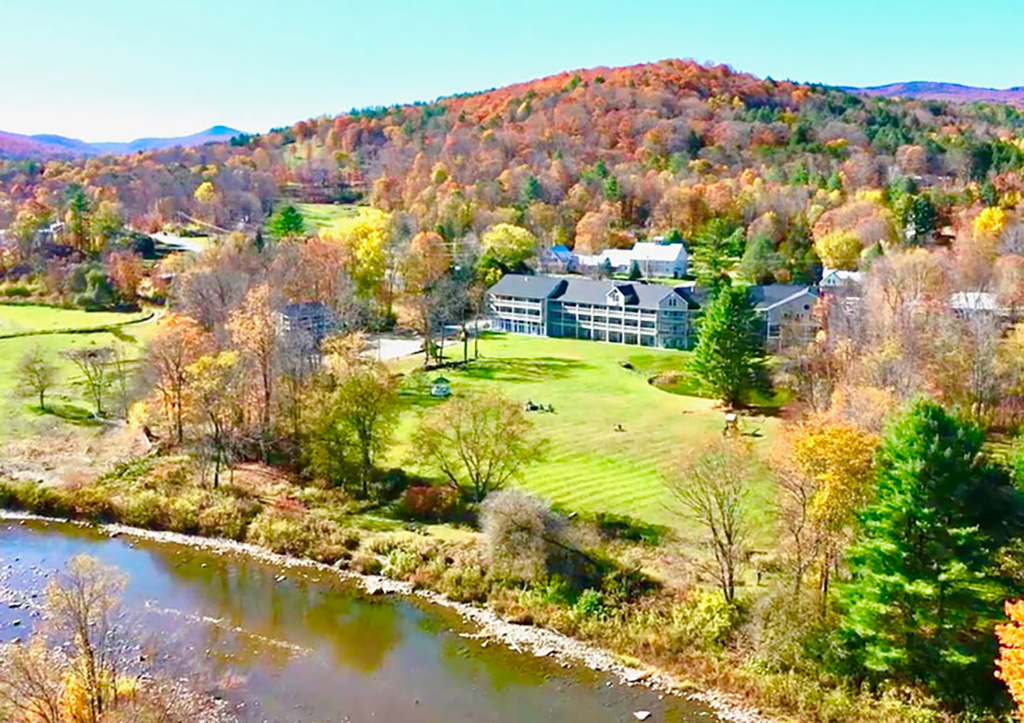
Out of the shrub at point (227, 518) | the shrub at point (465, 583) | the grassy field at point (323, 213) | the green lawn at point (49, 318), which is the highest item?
the grassy field at point (323, 213)

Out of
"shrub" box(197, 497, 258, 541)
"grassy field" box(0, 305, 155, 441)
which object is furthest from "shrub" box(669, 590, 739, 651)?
"grassy field" box(0, 305, 155, 441)

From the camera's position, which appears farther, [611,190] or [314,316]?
[611,190]

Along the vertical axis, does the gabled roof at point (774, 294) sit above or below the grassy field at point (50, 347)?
above

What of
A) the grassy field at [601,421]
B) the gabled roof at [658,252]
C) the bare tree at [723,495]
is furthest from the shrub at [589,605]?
the gabled roof at [658,252]

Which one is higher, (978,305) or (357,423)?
(978,305)

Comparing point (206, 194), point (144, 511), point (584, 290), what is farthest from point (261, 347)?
point (206, 194)

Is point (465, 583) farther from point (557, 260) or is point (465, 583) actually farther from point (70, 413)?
point (557, 260)

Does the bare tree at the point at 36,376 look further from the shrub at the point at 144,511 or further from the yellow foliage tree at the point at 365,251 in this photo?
the yellow foliage tree at the point at 365,251
